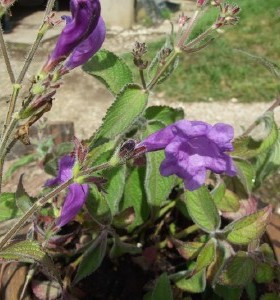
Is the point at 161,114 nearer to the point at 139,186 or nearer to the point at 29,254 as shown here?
the point at 139,186

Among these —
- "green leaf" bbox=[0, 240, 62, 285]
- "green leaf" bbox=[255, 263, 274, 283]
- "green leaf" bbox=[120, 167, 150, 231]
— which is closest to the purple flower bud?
"green leaf" bbox=[0, 240, 62, 285]

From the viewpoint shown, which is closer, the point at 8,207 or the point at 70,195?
the point at 70,195

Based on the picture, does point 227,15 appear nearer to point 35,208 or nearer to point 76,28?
point 76,28

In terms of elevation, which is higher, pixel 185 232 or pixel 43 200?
pixel 43 200

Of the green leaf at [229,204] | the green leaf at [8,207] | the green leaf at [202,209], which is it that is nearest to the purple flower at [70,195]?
the green leaf at [8,207]

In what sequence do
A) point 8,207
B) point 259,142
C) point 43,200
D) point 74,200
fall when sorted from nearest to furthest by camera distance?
point 43,200 → point 74,200 → point 8,207 → point 259,142

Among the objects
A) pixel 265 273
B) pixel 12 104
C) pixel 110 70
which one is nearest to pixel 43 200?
pixel 12 104

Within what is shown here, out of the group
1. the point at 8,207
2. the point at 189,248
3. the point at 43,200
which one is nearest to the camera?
the point at 43,200

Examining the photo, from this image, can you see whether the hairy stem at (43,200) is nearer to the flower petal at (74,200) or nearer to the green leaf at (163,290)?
the flower petal at (74,200)

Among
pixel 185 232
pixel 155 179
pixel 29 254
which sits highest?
pixel 29 254

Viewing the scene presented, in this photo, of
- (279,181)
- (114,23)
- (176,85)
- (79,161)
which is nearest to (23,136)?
(79,161)
